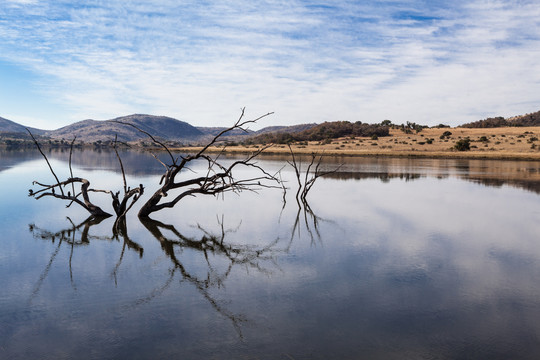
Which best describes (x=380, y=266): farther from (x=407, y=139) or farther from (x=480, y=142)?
(x=407, y=139)

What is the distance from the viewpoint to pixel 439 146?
59250 mm

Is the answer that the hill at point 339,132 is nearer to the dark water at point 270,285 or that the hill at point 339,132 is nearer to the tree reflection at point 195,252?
the dark water at point 270,285

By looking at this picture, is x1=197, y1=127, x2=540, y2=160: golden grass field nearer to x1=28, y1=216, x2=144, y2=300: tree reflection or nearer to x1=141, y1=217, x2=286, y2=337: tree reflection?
x1=28, y1=216, x2=144, y2=300: tree reflection

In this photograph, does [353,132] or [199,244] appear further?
[353,132]

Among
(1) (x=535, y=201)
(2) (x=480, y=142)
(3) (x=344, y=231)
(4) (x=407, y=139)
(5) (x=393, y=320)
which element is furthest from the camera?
(4) (x=407, y=139)

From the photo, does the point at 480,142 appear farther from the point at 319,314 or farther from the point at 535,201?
the point at 319,314

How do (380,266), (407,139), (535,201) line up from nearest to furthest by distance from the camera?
(380,266) → (535,201) → (407,139)

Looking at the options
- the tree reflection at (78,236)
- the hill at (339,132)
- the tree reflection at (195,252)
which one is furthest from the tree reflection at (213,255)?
the hill at (339,132)

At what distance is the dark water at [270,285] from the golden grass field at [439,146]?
37975mm

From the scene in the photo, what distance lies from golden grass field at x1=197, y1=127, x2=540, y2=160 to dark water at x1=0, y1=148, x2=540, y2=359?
Result: 125 feet

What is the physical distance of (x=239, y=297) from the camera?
24.6ft

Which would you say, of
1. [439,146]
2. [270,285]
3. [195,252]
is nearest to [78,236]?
[195,252]

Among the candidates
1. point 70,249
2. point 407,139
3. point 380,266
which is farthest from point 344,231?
point 407,139

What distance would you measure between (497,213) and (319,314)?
12.2 m
